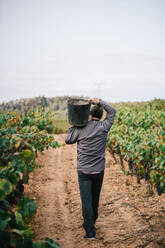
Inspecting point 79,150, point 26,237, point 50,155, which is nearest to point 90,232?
point 79,150

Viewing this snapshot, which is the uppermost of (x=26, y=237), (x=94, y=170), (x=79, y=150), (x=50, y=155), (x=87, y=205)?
(x=79, y=150)

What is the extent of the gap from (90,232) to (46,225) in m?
1.09

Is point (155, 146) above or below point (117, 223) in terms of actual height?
above

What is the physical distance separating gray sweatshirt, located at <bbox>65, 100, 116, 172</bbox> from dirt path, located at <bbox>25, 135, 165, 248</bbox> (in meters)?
1.31

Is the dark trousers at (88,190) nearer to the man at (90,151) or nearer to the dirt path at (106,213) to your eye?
the man at (90,151)

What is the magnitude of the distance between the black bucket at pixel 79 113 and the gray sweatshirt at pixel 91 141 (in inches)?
5.1

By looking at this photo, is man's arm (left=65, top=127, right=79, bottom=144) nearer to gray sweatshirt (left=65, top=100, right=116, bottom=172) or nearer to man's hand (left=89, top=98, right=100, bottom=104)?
gray sweatshirt (left=65, top=100, right=116, bottom=172)

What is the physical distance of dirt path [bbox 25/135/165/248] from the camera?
13.0 feet

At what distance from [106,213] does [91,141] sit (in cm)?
224

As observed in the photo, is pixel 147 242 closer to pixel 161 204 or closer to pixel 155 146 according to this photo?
pixel 161 204

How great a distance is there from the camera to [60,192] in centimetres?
631

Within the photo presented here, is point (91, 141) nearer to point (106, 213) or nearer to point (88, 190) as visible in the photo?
point (88, 190)

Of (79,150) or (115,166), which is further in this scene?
(115,166)

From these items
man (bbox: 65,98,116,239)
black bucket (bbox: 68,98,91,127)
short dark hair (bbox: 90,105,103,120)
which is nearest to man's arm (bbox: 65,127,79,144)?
man (bbox: 65,98,116,239)
